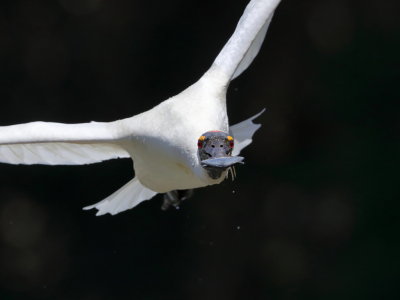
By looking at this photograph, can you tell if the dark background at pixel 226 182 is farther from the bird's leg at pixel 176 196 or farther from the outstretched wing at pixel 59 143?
the outstretched wing at pixel 59 143

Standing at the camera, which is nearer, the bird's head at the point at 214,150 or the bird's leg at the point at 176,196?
the bird's head at the point at 214,150

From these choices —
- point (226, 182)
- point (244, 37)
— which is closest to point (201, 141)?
point (244, 37)

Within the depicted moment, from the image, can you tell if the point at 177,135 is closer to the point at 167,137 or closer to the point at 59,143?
the point at 167,137

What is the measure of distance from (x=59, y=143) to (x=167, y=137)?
2.06 ft

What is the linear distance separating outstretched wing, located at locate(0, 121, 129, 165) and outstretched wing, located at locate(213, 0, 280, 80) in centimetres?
53

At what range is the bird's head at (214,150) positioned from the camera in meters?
3.20

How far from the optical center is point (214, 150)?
3242 millimetres

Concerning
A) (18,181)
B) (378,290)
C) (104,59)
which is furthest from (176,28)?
(378,290)

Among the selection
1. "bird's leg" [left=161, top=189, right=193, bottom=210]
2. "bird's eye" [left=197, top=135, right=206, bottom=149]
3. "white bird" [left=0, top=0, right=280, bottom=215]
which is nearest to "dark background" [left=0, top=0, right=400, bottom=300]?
"bird's leg" [left=161, top=189, right=193, bottom=210]

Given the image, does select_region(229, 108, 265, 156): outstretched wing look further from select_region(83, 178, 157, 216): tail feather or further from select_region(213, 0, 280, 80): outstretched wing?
select_region(83, 178, 157, 216): tail feather

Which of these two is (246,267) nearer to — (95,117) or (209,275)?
(209,275)

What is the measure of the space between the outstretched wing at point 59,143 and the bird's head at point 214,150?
635 millimetres

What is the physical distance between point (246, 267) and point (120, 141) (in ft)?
9.16

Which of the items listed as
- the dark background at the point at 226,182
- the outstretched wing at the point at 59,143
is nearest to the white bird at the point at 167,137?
the outstretched wing at the point at 59,143
